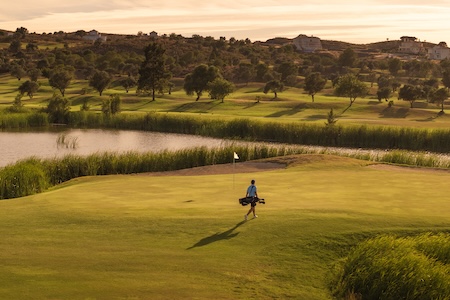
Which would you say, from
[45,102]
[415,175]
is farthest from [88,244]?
[45,102]

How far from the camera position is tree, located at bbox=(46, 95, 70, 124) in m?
92.6

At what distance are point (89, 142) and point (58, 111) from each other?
23.3 meters

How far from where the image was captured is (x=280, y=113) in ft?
334

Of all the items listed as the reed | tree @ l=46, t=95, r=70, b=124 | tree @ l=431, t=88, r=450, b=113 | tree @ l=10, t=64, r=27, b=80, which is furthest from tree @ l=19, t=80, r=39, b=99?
the reed

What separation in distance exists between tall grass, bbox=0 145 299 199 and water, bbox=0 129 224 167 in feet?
43.0

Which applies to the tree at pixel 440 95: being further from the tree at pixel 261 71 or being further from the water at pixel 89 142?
the tree at pixel 261 71

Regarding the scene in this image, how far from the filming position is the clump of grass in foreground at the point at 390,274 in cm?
1864

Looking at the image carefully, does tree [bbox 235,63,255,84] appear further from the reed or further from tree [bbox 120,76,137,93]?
the reed

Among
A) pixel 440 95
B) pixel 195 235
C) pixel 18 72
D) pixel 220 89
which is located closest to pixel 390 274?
pixel 195 235

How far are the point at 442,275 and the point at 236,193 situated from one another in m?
13.8

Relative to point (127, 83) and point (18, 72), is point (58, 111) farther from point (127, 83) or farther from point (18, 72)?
point (18, 72)

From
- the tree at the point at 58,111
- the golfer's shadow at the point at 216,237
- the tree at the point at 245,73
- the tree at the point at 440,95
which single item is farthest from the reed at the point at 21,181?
the tree at the point at 245,73

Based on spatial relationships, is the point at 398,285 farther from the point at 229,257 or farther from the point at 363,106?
the point at 363,106

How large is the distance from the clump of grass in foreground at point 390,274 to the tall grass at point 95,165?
22051 mm
